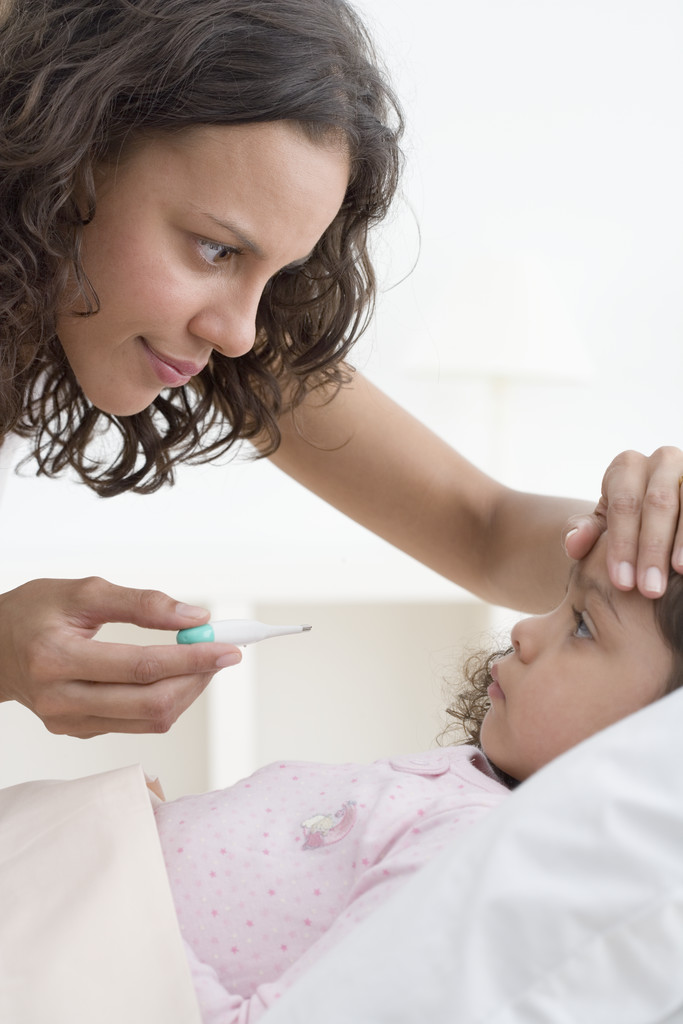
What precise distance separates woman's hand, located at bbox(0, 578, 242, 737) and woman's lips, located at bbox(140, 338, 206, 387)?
0.25 m

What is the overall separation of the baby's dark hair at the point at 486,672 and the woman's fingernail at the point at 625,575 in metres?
0.03

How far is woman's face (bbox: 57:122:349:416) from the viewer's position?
89cm

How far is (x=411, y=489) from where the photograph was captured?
51.9 inches

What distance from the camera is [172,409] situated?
1295mm

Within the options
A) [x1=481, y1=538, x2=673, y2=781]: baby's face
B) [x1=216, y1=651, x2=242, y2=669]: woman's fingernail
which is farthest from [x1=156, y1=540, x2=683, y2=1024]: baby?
[x1=216, y1=651, x2=242, y2=669]: woman's fingernail

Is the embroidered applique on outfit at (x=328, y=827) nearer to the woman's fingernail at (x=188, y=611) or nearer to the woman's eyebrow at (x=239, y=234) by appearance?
the woman's fingernail at (x=188, y=611)

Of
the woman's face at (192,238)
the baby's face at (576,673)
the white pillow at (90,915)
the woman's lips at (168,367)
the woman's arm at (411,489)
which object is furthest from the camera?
the woman's arm at (411,489)

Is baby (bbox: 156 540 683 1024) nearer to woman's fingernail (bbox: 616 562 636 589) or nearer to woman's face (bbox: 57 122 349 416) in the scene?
woman's fingernail (bbox: 616 562 636 589)

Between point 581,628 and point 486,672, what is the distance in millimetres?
309

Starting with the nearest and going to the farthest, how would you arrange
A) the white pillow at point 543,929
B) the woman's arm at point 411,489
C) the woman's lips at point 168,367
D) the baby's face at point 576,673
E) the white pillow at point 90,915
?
the white pillow at point 543,929 < the white pillow at point 90,915 < the baby's face at point 576,673 < the woman's lips at point 168,367 < the woman's arm at point 411,489

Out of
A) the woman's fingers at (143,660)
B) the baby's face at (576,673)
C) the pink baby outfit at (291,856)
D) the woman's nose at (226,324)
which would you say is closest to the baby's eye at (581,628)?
the baby's face at (576,673)

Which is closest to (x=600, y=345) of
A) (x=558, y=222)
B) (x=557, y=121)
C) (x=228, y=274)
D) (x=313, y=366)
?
(x=558, y=222)

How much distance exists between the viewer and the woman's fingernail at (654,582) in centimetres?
72

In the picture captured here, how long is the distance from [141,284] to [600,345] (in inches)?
62.5
